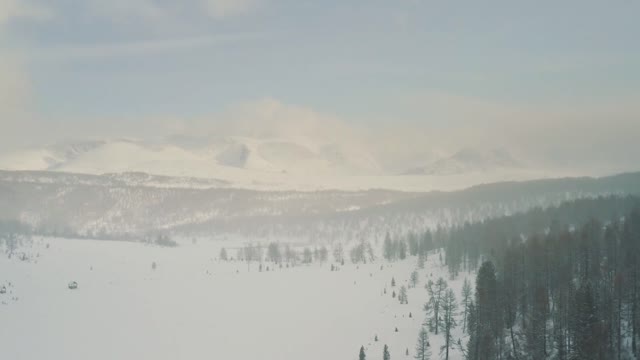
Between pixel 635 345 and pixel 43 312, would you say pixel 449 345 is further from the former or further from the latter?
pixel 43 312

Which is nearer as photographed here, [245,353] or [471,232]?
[245,353]

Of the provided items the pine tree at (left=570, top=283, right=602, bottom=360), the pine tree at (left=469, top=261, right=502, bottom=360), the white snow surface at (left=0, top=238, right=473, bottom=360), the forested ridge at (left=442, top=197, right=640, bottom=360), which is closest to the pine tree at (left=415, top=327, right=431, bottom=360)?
the white snow surface at (left=0, top=238, right=473, bottom=360)

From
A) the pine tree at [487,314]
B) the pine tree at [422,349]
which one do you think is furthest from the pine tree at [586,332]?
the pine tree at [422,349]

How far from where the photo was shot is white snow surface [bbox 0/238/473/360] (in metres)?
101

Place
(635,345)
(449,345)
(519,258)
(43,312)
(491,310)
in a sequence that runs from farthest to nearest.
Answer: (43,312) → (519,258) → (449,345) → (491,310) → (635,345)

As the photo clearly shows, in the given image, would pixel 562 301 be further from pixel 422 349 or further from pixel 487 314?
pixel 422 349

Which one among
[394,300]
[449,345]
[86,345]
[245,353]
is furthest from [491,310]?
[86,345]

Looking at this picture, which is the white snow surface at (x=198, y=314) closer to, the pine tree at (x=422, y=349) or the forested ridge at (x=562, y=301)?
the pine tree at (x=422, y=349)

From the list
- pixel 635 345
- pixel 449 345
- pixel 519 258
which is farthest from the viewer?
pixel 519 258

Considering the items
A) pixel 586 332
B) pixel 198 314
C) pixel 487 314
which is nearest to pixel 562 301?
pixel 487 314

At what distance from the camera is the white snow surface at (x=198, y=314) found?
10112 cm

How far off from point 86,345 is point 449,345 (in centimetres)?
5925

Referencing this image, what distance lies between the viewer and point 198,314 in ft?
421

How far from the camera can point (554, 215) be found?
187000 mm
